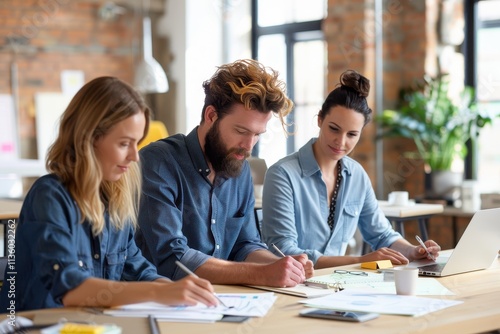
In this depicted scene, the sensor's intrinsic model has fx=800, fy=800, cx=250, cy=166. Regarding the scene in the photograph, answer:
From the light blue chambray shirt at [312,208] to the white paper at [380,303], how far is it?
86 cm

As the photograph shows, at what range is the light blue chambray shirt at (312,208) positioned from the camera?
2973 millimetres

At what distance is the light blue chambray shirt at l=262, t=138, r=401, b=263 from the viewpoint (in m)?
2.97

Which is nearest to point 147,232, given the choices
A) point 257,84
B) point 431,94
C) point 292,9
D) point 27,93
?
point 257,84

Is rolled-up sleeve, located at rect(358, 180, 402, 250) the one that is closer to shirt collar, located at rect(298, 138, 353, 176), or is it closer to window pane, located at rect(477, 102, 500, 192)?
shirt collar, located at rect(298, 138, 353, 176)

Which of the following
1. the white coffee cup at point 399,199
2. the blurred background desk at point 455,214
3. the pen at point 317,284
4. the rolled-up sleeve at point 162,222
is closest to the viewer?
the pen at point 317,284

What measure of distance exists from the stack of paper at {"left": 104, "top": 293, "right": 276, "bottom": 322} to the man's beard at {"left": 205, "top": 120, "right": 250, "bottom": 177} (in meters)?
0.70

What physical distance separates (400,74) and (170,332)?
489 cm

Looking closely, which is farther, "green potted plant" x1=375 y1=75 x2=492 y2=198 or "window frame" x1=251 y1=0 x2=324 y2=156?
"window frame" x1=251 y1=0 x2=324 y2=156

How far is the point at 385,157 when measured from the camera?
616 centimetres

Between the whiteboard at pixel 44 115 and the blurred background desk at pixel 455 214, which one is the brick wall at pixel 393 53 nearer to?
the blurred background desk at pixel 455 214

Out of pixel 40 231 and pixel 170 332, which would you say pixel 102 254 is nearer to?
pixel 40 231

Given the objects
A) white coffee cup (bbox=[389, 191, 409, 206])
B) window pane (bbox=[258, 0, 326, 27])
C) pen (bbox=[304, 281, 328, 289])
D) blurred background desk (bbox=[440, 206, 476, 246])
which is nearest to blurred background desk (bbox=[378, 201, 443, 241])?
white coffee cup (bbox=[389, 191, 409, 206])

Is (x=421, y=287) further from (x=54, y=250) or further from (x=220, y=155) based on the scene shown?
(x=54, y=250)

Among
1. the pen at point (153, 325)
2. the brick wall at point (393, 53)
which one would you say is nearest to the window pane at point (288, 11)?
the brick wall at point (393, 53)
